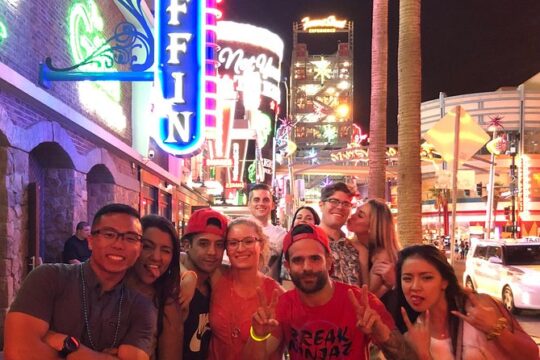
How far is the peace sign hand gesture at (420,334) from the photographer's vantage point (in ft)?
9.64

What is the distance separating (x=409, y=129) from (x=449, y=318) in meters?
6.62

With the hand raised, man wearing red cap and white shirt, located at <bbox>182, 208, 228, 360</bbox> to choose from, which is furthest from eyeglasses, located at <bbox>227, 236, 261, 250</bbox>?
the hand raised

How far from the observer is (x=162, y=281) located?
335 centimetres

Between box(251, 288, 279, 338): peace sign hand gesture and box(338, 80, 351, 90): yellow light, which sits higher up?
box(338, 80, 351, 90): yellow light

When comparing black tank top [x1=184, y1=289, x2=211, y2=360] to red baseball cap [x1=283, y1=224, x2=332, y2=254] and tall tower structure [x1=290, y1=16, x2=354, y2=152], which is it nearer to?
red baseball cap [x1=283, y1=224, x2=332, y2=254]

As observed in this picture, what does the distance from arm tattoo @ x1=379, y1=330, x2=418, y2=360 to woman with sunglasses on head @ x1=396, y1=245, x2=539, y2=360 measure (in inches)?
1.6

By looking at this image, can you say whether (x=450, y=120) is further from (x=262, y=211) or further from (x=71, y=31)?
(x=71, y=31)

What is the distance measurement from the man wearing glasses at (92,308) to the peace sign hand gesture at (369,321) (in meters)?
1.11

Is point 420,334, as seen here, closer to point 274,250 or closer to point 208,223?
point 208,223

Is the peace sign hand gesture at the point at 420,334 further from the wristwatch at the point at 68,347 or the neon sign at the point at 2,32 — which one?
the neon sign at the point at 2,32

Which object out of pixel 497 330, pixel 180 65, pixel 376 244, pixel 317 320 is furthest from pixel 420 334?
pixel 180 65

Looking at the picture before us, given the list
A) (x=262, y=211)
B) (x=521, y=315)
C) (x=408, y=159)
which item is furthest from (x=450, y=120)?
(x=521, y=315)

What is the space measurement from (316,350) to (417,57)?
7.27 metres

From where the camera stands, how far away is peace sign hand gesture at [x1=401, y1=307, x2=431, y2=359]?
294cm
